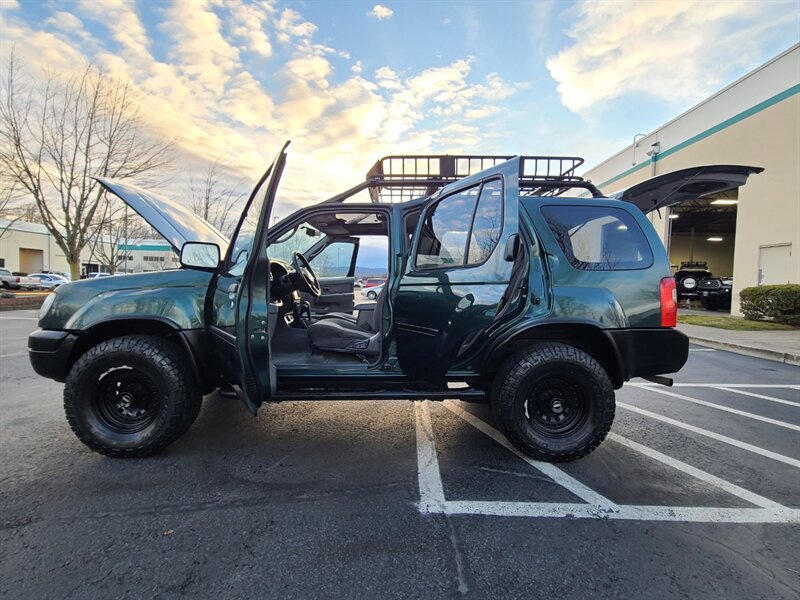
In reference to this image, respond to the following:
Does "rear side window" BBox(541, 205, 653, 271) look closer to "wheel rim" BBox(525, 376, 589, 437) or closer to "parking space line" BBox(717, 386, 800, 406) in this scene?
"wheel rim" BBox(525, 376, 589, 437)

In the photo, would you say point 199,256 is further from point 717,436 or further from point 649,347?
point 717,436

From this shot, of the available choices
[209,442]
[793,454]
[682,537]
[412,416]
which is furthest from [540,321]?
[209,442]

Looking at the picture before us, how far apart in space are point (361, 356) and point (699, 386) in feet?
15.6

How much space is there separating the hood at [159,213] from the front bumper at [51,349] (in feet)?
3.15

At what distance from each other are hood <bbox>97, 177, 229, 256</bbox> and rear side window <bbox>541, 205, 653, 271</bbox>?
2.64m

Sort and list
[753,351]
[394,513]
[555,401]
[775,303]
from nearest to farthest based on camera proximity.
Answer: [394,513]
[555,401]
[753,351]
[775,303]

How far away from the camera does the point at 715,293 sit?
58.4ft

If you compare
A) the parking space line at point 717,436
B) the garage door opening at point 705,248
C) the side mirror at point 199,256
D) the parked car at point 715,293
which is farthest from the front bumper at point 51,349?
the parked car at point 715,293

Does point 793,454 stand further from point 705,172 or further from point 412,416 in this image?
point 412,416

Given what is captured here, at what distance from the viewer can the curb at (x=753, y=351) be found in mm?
7035

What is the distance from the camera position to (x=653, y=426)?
3.73m

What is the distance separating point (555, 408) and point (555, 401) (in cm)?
5

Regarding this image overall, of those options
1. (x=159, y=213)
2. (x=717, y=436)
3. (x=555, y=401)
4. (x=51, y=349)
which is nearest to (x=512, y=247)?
(x=555, y=401)

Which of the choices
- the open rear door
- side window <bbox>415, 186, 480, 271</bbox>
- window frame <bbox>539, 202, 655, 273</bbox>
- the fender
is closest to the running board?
the fender
